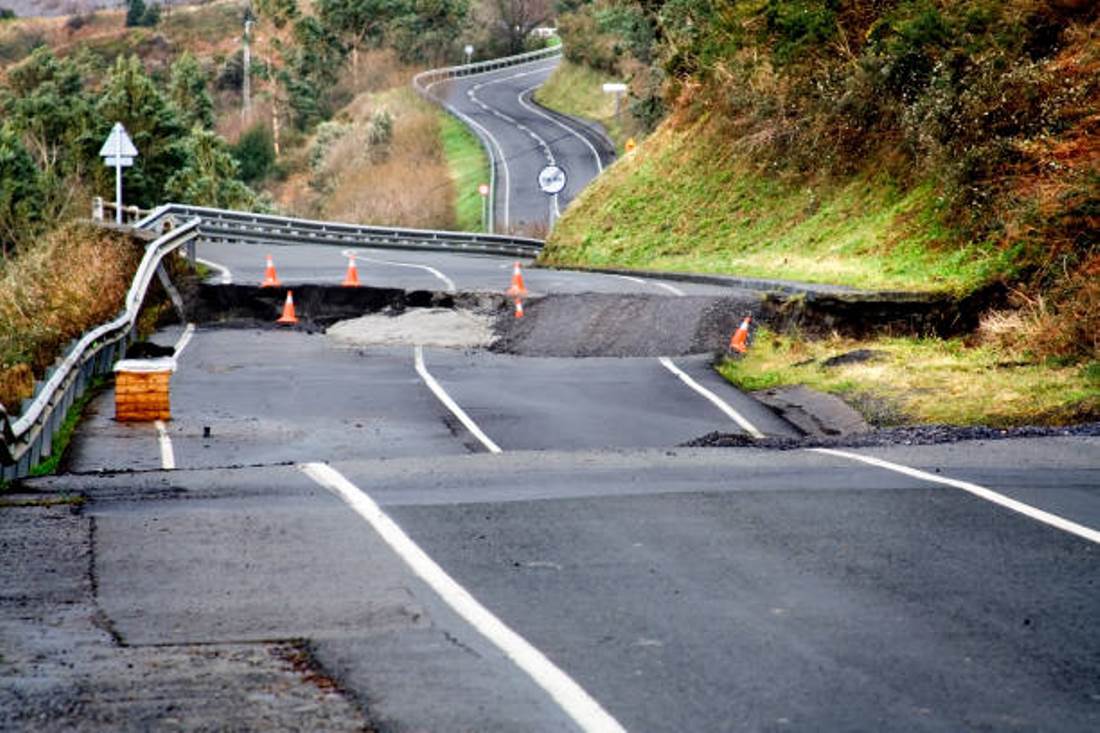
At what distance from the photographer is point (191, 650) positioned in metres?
6.84

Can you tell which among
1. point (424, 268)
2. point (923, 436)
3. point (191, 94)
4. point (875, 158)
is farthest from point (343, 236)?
point (191, 94)

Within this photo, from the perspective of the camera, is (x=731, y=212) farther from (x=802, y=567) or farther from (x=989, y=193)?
(x=802, y=567)

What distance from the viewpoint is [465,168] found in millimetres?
82188

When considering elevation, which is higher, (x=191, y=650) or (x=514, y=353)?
(x=191, y=650)

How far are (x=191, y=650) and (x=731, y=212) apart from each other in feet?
111

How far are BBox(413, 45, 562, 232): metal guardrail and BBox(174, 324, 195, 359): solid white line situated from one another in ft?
136

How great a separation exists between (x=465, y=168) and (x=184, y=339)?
54.7 metres

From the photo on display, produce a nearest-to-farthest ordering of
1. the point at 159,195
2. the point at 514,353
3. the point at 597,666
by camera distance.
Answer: the point at 597,666 → the point at 514,353 → the point at 159,195

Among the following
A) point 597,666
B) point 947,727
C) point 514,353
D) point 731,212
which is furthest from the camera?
point 731,212

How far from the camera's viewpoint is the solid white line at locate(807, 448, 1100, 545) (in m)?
9.27

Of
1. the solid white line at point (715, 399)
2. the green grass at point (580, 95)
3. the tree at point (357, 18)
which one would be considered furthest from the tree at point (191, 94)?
the solid white line at point (715, 399)

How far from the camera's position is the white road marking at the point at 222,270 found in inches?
1328

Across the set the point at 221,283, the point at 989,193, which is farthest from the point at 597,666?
the point at 221,283

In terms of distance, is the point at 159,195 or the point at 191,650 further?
the point at 159,195
